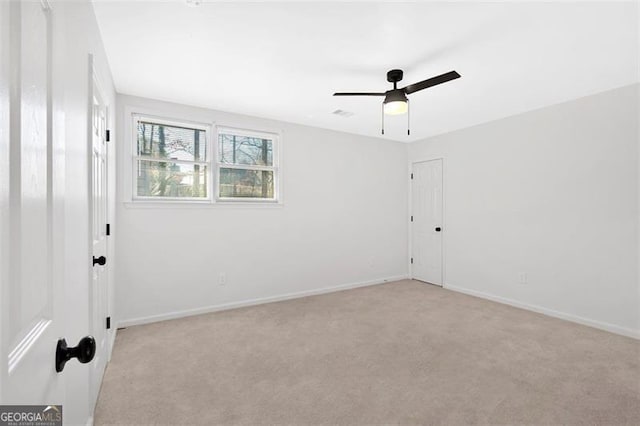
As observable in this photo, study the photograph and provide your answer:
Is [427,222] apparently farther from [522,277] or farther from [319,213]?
[319,213]

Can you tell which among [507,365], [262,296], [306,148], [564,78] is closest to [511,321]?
[507,365]

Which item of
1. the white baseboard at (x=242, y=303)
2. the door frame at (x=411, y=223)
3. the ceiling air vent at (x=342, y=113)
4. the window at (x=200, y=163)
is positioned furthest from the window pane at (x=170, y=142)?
the door frame at (x=411, y=223)

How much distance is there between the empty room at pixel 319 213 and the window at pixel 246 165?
29mm

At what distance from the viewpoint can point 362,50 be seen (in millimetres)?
2531

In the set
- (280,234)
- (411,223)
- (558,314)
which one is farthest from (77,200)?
(411,223)

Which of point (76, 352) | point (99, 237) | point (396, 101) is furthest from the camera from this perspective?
point (396, 101)

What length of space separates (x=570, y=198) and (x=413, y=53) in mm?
2696

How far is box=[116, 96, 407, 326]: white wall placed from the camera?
3494 mm

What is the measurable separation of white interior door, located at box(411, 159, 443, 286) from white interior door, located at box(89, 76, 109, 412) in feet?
15.2

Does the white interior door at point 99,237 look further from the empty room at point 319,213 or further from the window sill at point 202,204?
the window sill at point 202,204

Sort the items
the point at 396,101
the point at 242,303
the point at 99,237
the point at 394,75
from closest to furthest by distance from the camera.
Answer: the point at 99,237, the point at 396,101, the point at 394,75, the point at 242,303

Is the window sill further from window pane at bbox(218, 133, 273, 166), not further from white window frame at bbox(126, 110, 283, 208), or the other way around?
window pane at bbox(218, 133, 273, 166)

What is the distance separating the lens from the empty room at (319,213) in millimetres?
818

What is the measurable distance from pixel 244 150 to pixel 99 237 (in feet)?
7.56
